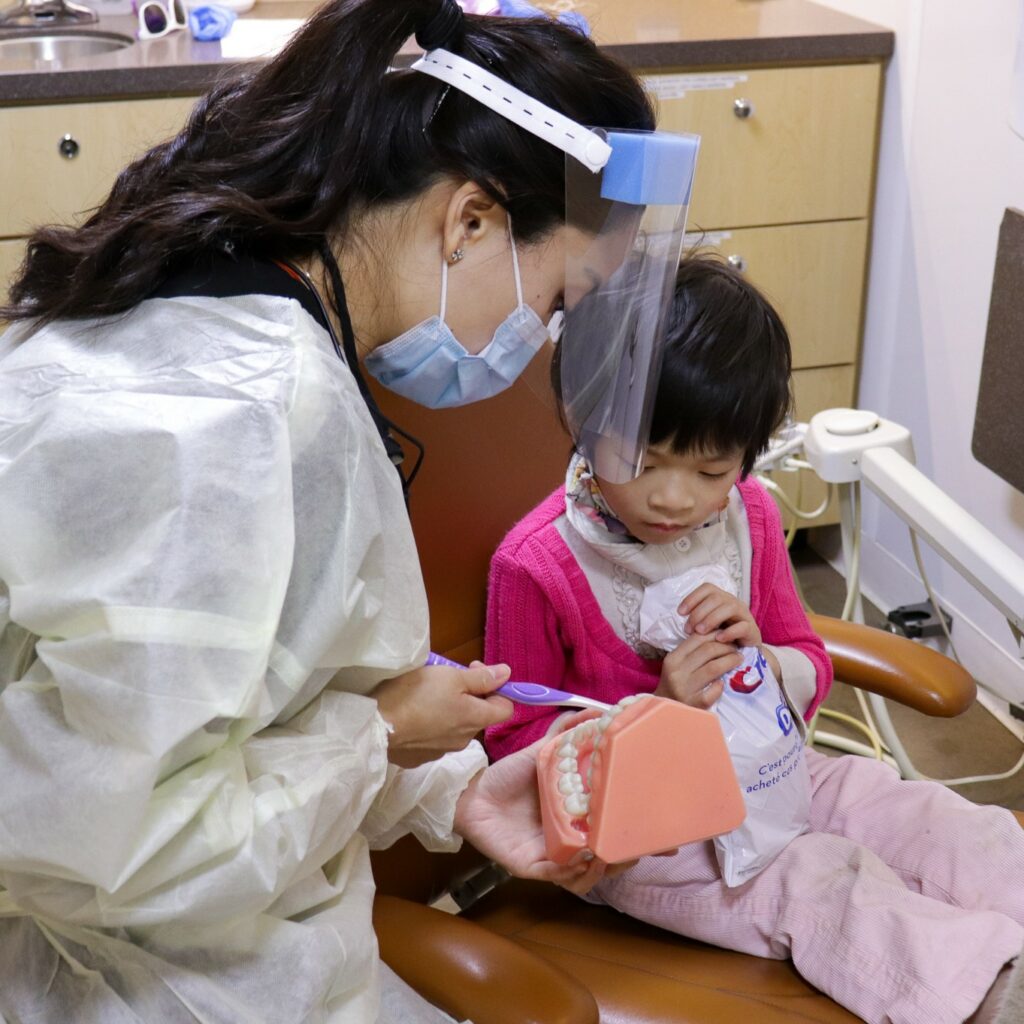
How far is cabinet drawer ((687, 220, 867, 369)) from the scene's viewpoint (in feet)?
8.39

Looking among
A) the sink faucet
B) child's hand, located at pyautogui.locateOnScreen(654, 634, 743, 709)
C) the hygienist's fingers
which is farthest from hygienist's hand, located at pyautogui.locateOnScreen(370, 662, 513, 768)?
the sink faucet

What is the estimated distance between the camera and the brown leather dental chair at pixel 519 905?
1052mm

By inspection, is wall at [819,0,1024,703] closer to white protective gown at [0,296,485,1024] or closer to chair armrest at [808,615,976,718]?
chair armrest at [808,615,976,718]

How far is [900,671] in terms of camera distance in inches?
56.0

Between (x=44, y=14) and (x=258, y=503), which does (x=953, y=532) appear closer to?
(x=258, y=503)

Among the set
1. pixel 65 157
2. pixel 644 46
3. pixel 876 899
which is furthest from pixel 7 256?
pixel 876 899

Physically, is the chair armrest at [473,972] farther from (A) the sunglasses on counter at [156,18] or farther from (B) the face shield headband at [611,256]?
(A) the sunglasses on counter at [156,18]

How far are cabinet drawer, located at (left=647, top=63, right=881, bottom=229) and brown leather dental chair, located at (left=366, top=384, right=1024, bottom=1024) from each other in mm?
1139

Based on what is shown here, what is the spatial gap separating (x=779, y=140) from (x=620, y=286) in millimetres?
1496

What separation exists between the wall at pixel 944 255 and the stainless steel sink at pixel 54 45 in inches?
58.6

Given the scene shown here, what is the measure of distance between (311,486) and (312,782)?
0.21 m

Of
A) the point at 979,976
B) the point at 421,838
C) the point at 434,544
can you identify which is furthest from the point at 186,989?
the point at 979,976

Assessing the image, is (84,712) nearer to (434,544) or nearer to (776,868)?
(434,544)

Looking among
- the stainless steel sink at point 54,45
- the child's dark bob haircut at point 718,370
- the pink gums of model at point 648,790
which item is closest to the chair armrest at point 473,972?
the pink gums of model at point 648,790
